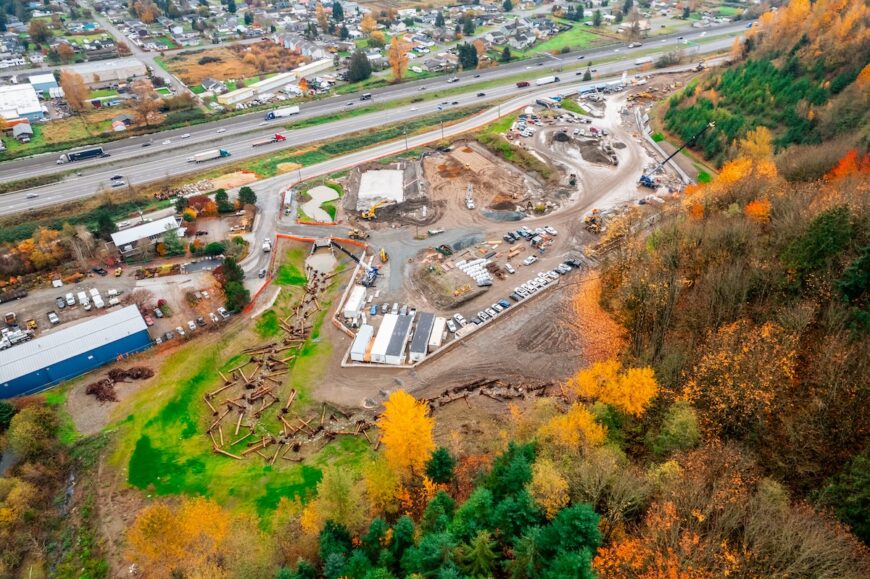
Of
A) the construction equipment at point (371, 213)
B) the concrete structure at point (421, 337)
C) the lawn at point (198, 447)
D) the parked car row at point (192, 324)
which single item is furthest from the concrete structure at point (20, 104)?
the concrete structure at point (421, 337)

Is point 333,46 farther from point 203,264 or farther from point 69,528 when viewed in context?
point 69,528

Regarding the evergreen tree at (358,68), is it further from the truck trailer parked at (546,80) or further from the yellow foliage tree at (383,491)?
the yellow foliage tree at (383,491)

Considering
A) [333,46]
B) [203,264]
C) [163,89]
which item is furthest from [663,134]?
[163,89]

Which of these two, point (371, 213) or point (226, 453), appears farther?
point (371, 213)

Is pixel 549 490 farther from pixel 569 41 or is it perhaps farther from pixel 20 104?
pixel 569 41

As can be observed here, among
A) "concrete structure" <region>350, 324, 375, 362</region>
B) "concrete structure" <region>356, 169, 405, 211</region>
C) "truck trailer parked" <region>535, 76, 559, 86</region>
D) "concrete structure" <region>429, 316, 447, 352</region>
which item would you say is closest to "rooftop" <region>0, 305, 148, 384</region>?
"concrete structure" <region>350, 324, 375, 362</region>

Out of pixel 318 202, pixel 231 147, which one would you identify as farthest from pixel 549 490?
pixel 231 147
